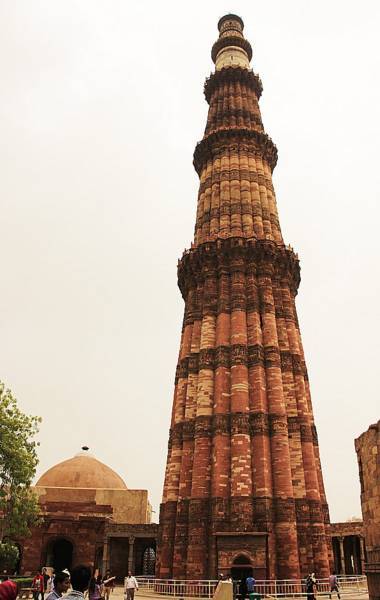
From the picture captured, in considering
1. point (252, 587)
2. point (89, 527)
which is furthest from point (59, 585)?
point (89, 527)

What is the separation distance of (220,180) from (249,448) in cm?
1751

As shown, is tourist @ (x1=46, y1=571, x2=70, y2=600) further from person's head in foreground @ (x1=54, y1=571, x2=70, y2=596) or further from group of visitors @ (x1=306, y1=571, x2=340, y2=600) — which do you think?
group of visitors @ (x1=306, y1=571, x2=340, y2=600)

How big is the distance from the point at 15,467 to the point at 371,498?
1786 cm

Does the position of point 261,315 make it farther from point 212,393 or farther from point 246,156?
point 246,156

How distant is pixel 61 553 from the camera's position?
35688mm

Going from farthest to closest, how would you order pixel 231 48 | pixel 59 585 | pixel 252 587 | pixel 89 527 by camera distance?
pixel 231 48 < pixel 89 527 < pixel 252 587 < pixel 59 585

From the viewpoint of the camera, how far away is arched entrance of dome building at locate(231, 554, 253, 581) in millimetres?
20844

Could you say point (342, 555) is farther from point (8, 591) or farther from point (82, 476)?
point (8, 591)

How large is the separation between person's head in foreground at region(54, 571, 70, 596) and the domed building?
2997 cm

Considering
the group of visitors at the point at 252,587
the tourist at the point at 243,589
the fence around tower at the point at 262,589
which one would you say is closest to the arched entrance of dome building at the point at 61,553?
the fence around tower at the point at 262,589

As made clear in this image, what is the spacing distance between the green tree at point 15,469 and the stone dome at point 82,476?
14.4m

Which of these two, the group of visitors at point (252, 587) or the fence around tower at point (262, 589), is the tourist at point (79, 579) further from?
the fence around tower at point (262, 589)

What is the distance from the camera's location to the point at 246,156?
3462cm

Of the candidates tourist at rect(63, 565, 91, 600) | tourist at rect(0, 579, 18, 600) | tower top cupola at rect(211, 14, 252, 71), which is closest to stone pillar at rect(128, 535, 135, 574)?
tourist at rect(63, 565, 91, 600)
